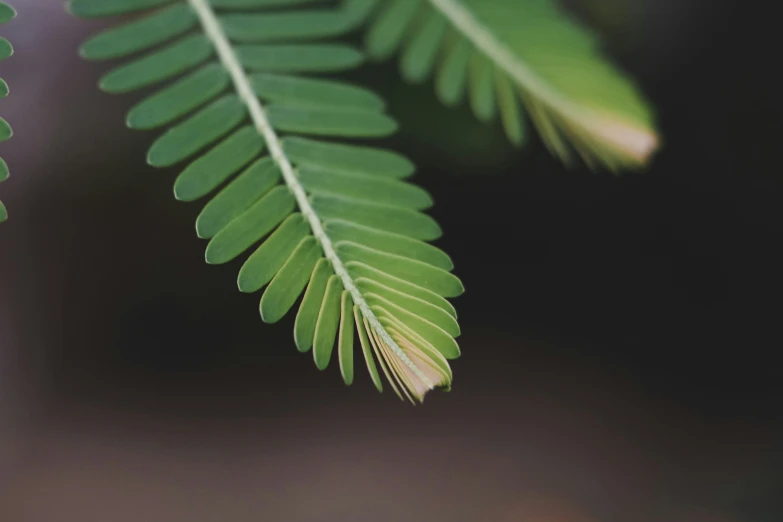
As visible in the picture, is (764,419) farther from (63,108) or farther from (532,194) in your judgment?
(63,108)

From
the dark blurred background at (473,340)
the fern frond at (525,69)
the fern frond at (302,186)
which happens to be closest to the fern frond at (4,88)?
the fern frond at (302,186)

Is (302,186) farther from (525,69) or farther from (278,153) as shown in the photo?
(525,69)

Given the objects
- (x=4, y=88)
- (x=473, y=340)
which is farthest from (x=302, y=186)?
(x=473, y=340)

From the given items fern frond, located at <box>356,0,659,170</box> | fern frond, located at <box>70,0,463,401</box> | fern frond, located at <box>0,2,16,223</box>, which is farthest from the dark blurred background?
fern frond, located at <box>0,2,16,223</box>

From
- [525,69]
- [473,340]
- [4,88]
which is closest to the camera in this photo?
[4,88]

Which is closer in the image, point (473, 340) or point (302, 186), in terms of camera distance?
point (302, 186)

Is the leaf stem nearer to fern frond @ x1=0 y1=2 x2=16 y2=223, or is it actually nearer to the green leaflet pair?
the green leaflet pair

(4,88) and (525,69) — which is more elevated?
(525,69)
